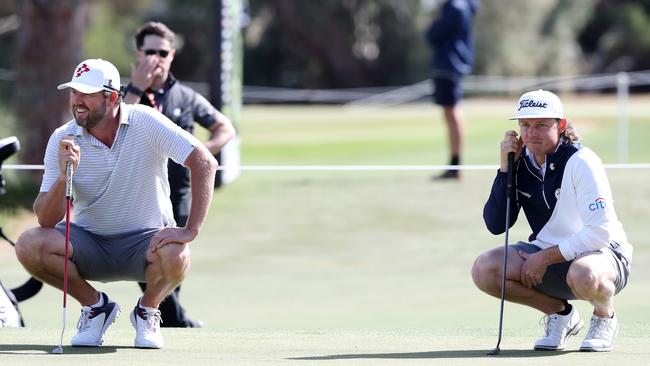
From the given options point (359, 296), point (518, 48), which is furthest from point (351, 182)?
point (518, 48)

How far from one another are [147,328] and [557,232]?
209cm

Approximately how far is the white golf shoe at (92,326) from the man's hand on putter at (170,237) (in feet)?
1.51

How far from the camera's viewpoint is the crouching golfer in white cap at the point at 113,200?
261 inches

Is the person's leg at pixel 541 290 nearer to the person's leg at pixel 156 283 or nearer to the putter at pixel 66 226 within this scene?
the person's leg at pixel 156 283

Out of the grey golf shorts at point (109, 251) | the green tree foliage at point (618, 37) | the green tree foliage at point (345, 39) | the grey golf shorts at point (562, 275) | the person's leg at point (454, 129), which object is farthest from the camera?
the green tree foliage at point (618, 37)

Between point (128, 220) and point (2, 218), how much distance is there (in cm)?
729

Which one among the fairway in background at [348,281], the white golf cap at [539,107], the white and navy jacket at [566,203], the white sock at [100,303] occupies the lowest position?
the fairway in background at [348,281]

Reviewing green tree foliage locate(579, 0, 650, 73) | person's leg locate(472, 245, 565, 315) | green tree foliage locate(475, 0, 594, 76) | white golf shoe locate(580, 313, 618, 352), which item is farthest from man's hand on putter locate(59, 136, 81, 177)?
green tree foliage locate(579, 0, 650, 73)

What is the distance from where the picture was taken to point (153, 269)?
22.2 ft

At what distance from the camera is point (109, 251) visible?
6902 millimetres

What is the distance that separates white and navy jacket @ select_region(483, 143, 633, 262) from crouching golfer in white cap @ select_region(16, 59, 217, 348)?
1544mm

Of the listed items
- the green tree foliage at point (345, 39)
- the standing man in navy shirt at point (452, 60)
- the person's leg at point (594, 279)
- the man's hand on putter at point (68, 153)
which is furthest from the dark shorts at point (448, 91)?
the green tree foliage at point (345, 39)

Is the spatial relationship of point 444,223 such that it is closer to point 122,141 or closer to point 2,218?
point 2,218

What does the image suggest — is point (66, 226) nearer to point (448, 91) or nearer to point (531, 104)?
point (531, 104)
